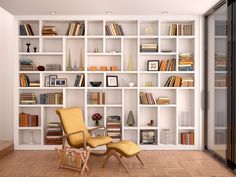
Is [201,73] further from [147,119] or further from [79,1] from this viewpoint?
[79,1]

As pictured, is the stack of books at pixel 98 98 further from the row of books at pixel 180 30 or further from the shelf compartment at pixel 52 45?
the row of books at pixel 180 30

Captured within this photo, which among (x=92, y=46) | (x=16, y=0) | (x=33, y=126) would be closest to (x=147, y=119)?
(x=92, y=46)

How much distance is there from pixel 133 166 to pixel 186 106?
2.13 metres

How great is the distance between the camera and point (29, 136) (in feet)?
21.7

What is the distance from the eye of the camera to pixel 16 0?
17.4 ft

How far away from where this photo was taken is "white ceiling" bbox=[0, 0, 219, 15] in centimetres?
541

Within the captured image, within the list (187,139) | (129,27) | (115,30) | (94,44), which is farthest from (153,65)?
(187,139)

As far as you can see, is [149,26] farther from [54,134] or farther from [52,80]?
[54,134]

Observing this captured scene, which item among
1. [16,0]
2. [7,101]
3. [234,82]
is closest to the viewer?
[234,82]

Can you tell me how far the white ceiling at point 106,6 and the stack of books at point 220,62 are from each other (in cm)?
94

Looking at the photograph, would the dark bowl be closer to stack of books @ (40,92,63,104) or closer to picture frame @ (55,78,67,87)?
picture frame @ (55,78,67,87)

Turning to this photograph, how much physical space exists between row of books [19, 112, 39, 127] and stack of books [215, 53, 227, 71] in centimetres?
370

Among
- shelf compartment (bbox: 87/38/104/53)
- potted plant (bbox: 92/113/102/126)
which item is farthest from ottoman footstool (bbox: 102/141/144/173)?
shelf compartment (bbox: 87/38/104/53)

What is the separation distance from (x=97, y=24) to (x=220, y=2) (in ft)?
8.30
